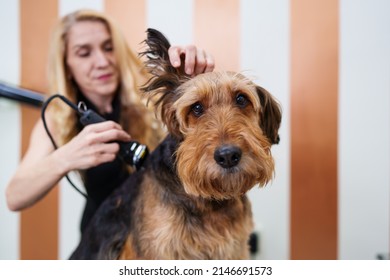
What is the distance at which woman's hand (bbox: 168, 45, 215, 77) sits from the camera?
886mm

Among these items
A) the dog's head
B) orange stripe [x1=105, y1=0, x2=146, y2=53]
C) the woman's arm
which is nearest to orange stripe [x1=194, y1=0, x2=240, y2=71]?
orange stripe [x1=105, y1=0, x2=146, y2=53]

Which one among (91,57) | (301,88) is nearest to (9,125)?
(91,57)

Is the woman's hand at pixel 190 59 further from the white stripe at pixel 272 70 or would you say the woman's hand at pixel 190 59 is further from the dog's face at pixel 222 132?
the white stripe at pixel 272 70

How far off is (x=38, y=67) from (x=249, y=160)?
0.90m

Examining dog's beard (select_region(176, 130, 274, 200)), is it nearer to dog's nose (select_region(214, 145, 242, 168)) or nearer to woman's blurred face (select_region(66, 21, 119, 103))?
dog's nose (select_region(214, 145, 242, 168))

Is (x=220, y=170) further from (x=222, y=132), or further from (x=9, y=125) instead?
(x=9, y=125)

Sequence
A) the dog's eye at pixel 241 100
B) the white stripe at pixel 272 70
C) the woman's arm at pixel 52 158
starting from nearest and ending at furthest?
1. the dog's eye at pixel 241 100
2. the woman's arm at pixel 52 158
3. the white stripe at pixel 272 70

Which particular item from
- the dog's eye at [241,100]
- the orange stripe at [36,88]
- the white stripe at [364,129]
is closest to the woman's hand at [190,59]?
the dog's eye at [241,100]

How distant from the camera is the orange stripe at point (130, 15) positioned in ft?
3.94

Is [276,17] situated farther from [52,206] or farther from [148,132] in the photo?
[52,206]

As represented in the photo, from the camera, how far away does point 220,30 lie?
3.88 feet

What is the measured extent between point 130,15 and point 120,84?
0.81 feet
